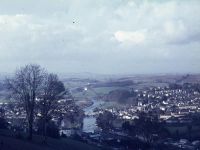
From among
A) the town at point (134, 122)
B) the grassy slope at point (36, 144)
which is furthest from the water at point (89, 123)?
the grassy slope at point (36, 144)

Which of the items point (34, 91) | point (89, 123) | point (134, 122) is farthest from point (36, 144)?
point (89, 123)

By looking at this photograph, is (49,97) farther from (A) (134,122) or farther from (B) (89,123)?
(B) (89,123)

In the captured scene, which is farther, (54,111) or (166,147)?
(166,147)

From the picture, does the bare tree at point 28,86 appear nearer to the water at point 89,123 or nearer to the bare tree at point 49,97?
the bare tree at point 49,97

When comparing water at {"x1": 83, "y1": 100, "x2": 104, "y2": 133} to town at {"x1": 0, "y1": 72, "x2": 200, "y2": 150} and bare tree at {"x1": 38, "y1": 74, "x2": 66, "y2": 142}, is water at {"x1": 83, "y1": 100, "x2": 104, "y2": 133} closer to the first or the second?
town at {"x1": 0, "y1": 72, "x2": 200, "y2": 150}

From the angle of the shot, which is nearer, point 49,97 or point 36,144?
point 36,144

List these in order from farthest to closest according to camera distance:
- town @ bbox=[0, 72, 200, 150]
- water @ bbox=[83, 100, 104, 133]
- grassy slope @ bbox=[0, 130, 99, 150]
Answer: water @ bbox=[83, 100, 104, 133], town @ bbox=[0, 72, 200, 150], grassy slope @ bbox=[0, 130, 99, 150]

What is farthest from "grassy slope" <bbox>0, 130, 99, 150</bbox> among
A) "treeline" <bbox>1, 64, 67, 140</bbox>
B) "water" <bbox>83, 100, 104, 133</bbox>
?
"water" <bbox>83, 100, 104, 133</bbox>

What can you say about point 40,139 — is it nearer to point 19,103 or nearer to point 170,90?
A: point 19,103

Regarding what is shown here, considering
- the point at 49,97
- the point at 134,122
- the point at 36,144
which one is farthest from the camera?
the point at 134,122

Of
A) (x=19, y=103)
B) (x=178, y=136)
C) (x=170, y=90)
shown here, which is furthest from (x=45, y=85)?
(x=170, y=90)

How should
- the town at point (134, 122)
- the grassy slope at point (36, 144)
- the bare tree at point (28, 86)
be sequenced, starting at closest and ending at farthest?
the grassy slope at point (36, 144) < the bare tree at point (28, 86) < the town at point (134, 122)
